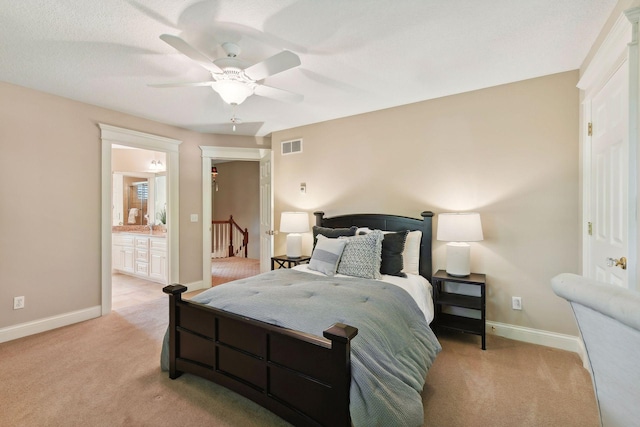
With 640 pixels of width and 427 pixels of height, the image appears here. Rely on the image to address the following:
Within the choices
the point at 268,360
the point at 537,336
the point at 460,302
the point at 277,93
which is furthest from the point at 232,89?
the point at 537,336

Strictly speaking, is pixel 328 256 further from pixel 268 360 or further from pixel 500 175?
pixel 500 175

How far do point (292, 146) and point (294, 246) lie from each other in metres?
1.52

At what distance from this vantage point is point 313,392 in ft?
5.00

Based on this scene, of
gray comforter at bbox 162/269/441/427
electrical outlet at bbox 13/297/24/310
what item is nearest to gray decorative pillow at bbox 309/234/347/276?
gray comforter at bbox 162/269/441/427

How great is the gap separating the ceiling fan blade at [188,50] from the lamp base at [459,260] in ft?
8.50

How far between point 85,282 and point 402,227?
370 centimetres

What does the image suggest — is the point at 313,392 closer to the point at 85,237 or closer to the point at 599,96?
the point at 599,96

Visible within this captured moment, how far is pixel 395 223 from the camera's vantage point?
3416 millimetres

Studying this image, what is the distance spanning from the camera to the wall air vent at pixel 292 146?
437 centimetres

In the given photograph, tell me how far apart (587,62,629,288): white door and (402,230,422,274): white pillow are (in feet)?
4.43

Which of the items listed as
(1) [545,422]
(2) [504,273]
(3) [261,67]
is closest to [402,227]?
(2) [504,273]

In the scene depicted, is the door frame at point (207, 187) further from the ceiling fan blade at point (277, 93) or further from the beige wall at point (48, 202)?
the ceiling fan blade at point (277, 93)

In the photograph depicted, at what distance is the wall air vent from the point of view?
172 inches

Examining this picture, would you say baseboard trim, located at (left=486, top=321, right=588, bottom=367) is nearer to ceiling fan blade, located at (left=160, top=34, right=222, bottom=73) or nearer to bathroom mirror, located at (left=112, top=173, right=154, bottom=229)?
ceiling fan blade, located at (left=160, top=34, right=222, bottom=73)
